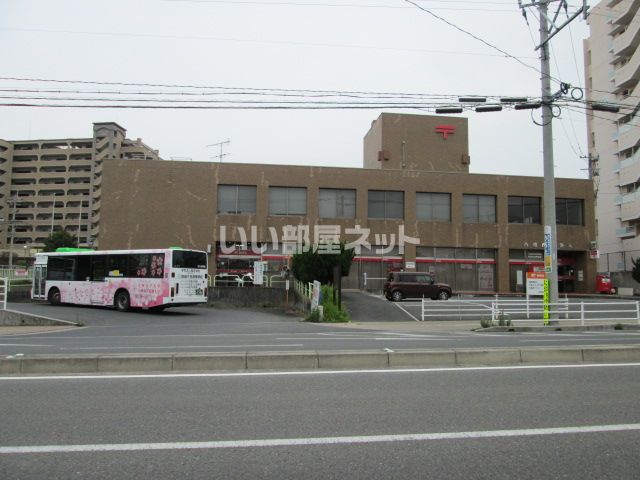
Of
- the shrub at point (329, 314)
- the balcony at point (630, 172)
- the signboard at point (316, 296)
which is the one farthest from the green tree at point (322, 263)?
the balcony at point (630, 172)

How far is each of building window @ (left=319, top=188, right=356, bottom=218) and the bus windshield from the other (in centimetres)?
1734

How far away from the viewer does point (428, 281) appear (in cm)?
3080

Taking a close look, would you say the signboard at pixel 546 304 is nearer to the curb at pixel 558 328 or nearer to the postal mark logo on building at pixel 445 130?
the curb at pixel 558 328

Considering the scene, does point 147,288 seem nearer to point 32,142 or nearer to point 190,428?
point 190,428

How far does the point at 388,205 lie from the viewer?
41.7 metres

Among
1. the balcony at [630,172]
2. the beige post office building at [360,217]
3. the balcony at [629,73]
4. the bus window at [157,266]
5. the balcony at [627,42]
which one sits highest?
the balcony at [627,42]

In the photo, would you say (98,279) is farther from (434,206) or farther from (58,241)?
(58,241)

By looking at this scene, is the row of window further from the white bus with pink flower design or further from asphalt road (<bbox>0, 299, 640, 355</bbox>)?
asphalt road (<bbox>0, 299, 640, 355</bbox>)

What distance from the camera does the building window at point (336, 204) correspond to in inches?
1614

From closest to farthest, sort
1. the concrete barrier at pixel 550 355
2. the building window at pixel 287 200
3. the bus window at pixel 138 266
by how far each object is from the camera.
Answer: the concrete barrier at pixel 550 355 < the bus window at pixel 138 266 < the building window at pixel 287 200

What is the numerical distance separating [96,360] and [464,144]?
45149 millimetres

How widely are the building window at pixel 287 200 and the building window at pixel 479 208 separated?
13.5 m

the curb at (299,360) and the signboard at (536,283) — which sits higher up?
the signboard at (536,283)

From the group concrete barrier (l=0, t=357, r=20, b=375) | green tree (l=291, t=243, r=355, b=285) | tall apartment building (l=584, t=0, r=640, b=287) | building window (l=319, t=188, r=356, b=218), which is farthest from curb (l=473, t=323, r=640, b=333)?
tall apartment building (l=584, t=0, r=640, b=287)
